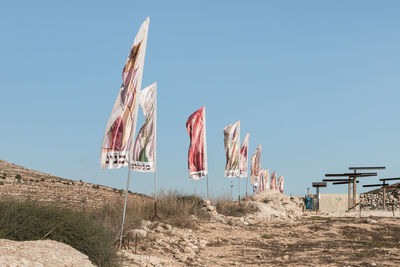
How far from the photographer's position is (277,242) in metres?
15.6

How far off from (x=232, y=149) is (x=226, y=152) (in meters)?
0.48

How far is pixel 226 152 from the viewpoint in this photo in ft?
81.7

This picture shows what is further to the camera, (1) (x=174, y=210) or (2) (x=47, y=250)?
(1) (x=174, y=210)

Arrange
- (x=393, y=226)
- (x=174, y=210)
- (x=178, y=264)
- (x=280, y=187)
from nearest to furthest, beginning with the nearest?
(x=178, y=264)
(x=174, y=210)
(x=393, y=226)
(x=280, y=187)

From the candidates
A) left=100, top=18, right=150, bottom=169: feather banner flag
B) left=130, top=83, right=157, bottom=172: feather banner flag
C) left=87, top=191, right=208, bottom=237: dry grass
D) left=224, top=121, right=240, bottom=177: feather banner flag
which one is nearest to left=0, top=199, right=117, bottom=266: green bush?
left=100, top=18, right=150, bottom=169: feather banner flag

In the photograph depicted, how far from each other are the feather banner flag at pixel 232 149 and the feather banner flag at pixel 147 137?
10272 mm

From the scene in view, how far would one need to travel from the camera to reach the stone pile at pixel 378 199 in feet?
133

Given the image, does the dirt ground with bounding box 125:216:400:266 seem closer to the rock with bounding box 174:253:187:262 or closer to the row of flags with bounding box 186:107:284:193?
the rock with bounding box 174:253:187:262

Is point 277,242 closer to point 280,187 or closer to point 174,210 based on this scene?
point 174,210

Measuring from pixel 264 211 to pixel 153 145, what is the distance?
41.8ft

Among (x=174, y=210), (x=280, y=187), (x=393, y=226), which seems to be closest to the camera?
(x=174, y=210)

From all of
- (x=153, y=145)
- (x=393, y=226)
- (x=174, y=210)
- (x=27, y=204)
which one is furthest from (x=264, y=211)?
(x=27, y=204)

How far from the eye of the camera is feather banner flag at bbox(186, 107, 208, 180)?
772 inches

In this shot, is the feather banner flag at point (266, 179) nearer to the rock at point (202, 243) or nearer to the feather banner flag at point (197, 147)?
the feather banner flag at point (197, 147)
